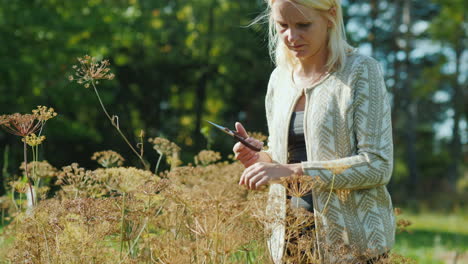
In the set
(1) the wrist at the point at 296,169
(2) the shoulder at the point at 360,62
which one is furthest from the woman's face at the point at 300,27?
(1) the wrist at the point at 296,169

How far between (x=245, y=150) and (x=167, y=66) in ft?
52.4

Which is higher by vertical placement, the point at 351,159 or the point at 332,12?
the point at 332,12

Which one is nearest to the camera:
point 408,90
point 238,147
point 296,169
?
point 296,169

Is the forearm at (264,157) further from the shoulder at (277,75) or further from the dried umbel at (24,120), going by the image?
the dried umbel at (24,120)

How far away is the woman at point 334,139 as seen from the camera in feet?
7.49

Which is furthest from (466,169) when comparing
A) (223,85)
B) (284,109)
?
(284,109)

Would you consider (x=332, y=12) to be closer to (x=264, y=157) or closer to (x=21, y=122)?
(x=264, y=157)

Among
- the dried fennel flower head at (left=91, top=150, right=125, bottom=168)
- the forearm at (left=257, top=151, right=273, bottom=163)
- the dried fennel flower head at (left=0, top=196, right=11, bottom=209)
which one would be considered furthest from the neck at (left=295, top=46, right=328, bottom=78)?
the dried fennel flower head at (left=0, top=196, right=11, bottom=209)

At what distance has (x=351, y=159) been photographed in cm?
230

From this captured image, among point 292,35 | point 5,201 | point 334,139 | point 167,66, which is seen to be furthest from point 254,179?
point 167,66

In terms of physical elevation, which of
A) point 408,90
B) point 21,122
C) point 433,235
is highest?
point 21,122

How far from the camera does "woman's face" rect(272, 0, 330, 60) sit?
2.33 meters

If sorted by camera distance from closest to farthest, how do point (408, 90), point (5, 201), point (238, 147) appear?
point (238, 147) → point (5, 201) → point (408, 90)

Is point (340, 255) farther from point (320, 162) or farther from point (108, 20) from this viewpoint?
point (108, 20)
